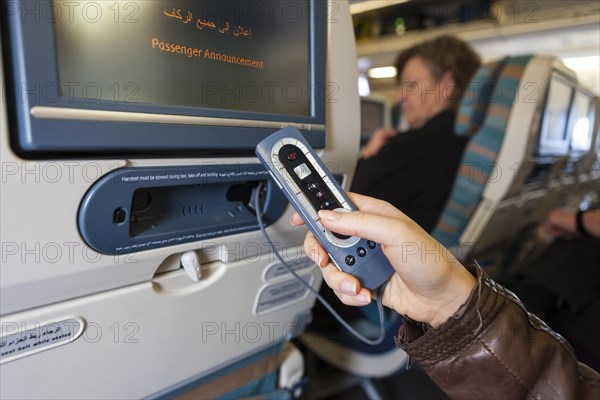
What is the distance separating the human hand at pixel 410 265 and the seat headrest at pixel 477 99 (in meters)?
1.13

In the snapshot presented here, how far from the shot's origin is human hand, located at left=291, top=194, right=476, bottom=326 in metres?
0.57

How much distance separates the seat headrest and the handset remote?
1.16 m

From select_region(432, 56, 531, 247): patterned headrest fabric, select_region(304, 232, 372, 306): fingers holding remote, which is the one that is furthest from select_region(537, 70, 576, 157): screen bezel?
select_region(304, 232, 372, 306): fingers holding remote

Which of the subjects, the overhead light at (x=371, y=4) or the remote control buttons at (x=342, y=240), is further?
the overhead light at (x=371, y=4)

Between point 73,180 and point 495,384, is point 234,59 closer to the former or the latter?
point 73,180

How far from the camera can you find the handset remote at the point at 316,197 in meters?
0.62

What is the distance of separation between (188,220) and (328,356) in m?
1.28

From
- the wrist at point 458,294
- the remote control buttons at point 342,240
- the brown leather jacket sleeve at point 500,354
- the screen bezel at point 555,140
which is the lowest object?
the brown leather jacket sleeve at point 500,354

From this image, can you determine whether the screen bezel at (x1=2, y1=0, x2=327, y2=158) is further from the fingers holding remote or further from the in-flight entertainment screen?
the fingers holding remote

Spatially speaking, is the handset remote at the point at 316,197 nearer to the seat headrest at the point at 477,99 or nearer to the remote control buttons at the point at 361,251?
the remote control buttons at the point at 361,251

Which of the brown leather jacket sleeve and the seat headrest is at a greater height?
the seat headrest

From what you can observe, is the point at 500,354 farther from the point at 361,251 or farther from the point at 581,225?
the point at 581,225

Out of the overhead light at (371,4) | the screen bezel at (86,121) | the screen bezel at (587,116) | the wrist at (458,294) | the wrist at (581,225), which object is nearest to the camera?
the screen bezel at (86,121)

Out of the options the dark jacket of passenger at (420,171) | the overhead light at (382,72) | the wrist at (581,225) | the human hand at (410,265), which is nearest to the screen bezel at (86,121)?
the human hand at (410,265)
